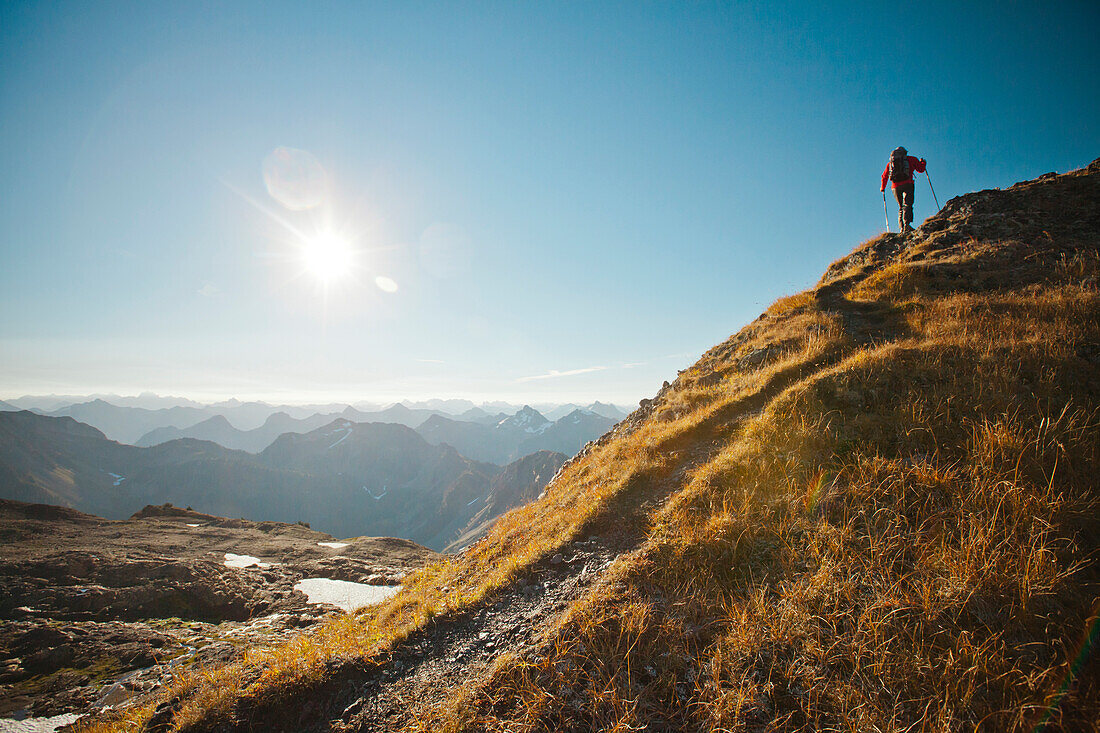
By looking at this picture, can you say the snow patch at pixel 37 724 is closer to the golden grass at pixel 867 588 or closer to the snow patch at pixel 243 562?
the golden grass at pixel 867 588

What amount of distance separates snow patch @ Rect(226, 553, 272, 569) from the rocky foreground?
0.11 meters

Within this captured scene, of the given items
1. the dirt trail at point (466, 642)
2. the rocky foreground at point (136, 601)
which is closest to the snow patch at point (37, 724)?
the rocky foreground at point (136, 601)

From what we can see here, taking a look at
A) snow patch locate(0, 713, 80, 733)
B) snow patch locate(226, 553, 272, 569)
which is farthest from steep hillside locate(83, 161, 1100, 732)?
snow patch locate(226, 553, 272, 569)

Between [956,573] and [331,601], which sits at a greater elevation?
[956,573]

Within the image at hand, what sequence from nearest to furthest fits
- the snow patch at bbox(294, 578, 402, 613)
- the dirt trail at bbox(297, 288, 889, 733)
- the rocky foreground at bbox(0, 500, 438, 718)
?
the dirt trail at bbox(297, 288, 889, 733) → the rocky foreground at bbox(0, 500, 438, 718) → the snow patch at bbox(294, 578, 402, 613)

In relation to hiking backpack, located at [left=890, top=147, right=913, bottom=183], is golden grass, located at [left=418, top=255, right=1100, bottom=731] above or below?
below

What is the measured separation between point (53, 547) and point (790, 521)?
4634cm

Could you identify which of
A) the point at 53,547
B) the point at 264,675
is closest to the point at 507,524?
the point at 264,675

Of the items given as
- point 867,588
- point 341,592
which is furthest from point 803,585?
point 341,592

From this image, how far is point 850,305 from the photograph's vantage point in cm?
1252

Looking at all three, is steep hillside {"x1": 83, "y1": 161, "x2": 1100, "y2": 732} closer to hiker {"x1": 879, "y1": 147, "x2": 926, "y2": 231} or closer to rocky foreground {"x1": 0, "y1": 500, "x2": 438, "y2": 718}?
rocky foreground {"x1": 0, "y1": 500, "x2": 438, "y2": 718}

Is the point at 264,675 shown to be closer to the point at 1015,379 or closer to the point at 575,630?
the point at 575,630

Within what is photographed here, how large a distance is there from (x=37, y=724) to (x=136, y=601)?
10394 millimetres

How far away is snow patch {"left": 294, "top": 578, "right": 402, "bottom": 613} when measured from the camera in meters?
14.8
